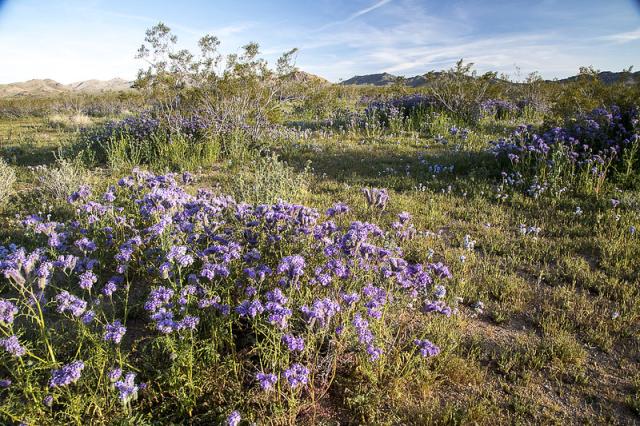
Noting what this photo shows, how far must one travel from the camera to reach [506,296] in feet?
13.0

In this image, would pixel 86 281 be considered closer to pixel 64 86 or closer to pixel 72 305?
pixel 72 305

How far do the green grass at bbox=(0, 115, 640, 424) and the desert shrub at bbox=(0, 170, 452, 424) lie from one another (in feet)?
0.81

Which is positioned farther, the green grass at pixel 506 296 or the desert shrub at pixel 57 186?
the desert shrub at pixel 57 186

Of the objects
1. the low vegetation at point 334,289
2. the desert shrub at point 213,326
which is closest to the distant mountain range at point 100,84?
the low vegetation at point 334,289

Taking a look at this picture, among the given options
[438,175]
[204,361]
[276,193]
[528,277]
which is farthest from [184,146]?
[528,277]

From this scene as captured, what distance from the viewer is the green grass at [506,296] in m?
2.68

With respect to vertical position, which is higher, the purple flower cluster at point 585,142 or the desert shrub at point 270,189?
the purple flower cluster at point 585,142

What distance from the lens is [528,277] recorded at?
171 inches

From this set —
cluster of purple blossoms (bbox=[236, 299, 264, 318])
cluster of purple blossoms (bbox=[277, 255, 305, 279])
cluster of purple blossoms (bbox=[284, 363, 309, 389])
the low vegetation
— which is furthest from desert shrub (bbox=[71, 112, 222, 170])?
cluster of purple blossoms (bbox=[284, 363, 309, 389])

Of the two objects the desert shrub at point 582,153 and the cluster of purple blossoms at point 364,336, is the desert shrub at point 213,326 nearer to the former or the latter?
the cluster of purple blossoms at point 364,336

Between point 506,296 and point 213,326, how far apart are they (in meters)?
2.95

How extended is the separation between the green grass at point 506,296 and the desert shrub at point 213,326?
0.81 ft

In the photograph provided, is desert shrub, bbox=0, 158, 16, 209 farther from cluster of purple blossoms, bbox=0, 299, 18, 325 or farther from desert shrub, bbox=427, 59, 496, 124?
desert shrub, bbox=427, 59, 496, 124

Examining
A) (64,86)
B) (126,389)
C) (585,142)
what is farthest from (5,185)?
(64,86)
